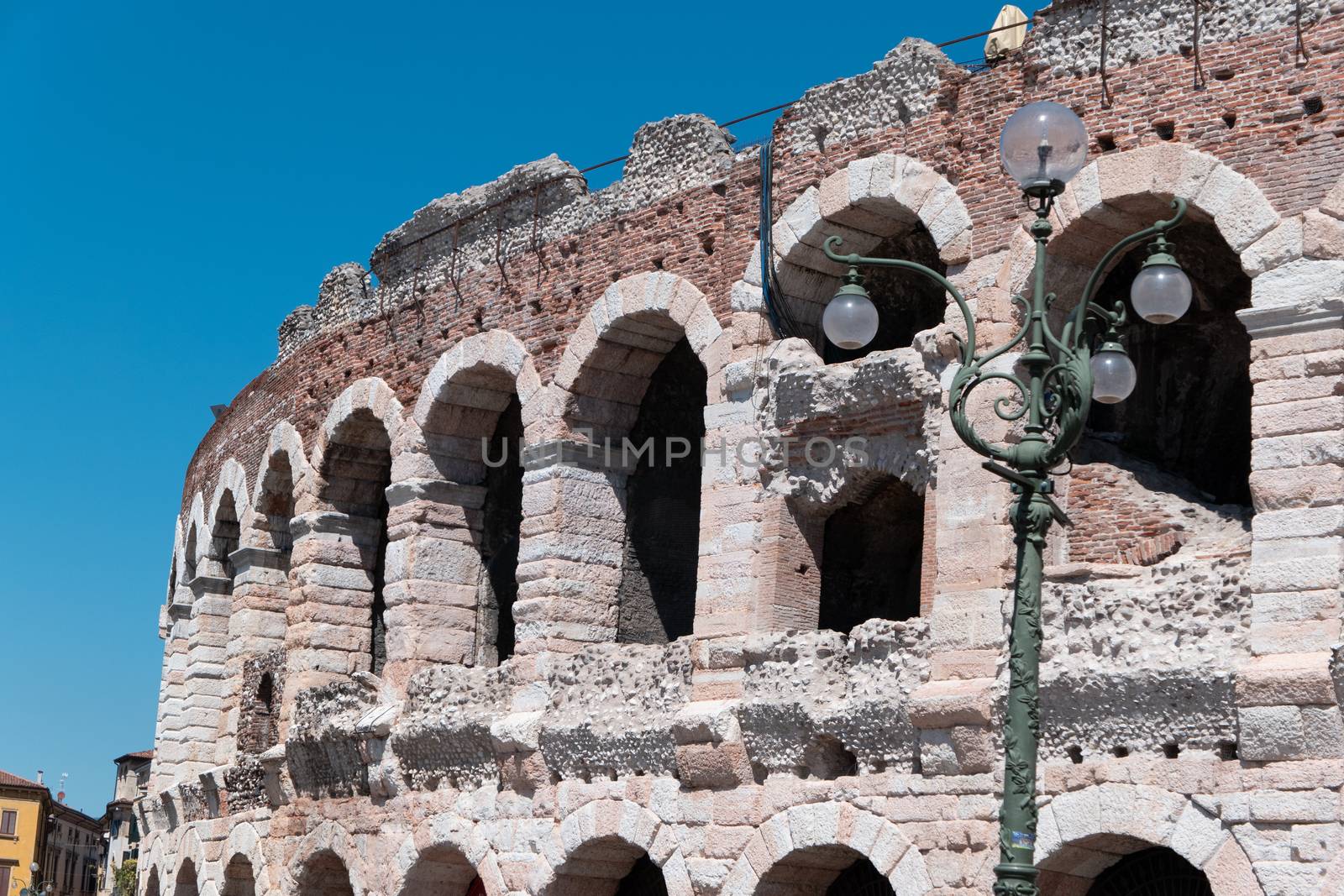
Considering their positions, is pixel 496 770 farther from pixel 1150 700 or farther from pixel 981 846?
pixel 1150 700

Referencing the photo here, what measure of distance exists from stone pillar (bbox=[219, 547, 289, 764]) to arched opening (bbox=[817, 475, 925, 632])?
23.8ft

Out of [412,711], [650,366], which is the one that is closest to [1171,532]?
[650,366]

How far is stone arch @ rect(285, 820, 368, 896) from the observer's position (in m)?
16.5

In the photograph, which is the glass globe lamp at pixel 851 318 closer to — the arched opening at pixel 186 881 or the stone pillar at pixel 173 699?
the arched opening at pixel 186 881

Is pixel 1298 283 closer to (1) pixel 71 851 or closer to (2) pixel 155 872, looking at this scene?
(2) pixel 155 872

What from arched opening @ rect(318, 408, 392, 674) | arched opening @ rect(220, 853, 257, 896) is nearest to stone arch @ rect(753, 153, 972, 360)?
arched opening @ rect(318, 408, 392, 674)

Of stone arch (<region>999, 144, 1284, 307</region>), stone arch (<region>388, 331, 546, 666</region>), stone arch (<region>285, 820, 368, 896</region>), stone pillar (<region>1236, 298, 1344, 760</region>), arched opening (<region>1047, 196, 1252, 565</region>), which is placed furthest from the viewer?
stone arch (<region>388, 331, 546, 666</region>)

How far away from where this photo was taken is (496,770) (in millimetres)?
15117

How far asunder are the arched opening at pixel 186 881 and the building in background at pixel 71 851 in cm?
3428

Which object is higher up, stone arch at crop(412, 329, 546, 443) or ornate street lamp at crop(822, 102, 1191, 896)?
stone arch at crop(412, 329, 546, 443)

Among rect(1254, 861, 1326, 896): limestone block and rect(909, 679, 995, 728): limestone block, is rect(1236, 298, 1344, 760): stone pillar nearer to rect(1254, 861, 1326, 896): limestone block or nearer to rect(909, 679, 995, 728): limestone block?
rect(1254, 861, 1326, 896): limestone block

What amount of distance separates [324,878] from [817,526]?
21.5ft

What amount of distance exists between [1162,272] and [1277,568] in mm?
3190

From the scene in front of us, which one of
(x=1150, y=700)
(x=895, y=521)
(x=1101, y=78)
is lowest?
(x=1150, y=700)
